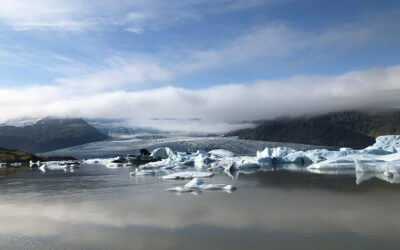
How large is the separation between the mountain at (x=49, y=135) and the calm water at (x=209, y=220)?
487 feet

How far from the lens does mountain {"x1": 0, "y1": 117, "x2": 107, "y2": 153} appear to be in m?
157

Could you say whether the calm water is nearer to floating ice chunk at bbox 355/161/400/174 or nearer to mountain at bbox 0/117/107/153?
floating ice chunk at bbox 355/161/400/174

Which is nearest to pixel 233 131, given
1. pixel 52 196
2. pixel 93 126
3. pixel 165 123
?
pixel 165 123

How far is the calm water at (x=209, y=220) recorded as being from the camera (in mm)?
8656

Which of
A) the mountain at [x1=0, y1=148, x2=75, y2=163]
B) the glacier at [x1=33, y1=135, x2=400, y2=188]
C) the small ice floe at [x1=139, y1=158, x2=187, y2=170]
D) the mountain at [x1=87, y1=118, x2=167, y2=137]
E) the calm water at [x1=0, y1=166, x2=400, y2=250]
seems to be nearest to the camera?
the calm water at [x1=0, y1=166, x2=400, y2=250]

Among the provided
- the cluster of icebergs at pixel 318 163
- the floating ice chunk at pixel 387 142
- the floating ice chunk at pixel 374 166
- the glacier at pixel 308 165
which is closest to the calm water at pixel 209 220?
the glacier at pixel 308 165

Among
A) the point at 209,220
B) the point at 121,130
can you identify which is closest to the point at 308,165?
the point at 209,220

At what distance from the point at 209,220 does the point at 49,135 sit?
175 metres

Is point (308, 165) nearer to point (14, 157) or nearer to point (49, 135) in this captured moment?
point (14, 157)

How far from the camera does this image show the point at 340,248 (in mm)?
7953

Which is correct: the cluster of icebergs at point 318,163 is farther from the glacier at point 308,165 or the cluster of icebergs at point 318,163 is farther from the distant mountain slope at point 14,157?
the distant mountain slope at point 14,157

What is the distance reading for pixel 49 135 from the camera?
555ft

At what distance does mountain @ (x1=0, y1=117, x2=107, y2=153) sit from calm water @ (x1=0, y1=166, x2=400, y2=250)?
14845 cm

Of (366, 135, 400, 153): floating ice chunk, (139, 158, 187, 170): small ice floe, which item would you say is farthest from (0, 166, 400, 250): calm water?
(366, 135, 400, 153): floating ice chunk
